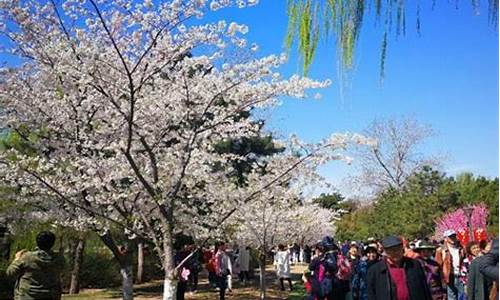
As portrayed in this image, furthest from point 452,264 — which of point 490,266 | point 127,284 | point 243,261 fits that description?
point 243,261

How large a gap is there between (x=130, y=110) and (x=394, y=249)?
404cm

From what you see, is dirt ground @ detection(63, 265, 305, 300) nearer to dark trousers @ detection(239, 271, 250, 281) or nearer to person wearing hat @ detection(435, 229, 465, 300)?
dark trousers @ detection(239, 271, 250, 281)

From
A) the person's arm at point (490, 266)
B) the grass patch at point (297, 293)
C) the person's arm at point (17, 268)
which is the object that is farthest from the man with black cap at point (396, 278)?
the grass patch at point (297, 293)

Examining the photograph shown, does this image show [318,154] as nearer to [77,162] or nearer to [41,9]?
[77,162]

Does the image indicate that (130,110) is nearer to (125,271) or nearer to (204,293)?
(125,271)

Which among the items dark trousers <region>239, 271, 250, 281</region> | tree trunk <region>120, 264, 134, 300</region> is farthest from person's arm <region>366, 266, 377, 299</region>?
dark trousers <region>239, 271, 250, 281</region>

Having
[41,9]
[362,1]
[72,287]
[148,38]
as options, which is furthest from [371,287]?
[72,287]

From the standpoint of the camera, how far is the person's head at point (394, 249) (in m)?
4.28

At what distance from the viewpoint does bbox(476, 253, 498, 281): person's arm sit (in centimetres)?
354

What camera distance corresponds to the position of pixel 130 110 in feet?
23.0

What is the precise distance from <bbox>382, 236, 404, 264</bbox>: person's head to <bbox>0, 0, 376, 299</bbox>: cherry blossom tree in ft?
11.5

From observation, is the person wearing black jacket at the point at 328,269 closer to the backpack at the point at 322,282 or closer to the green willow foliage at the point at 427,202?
the backpack at the point at 322,282

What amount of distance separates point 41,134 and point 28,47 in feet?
6.35

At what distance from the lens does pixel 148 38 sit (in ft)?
24.1
